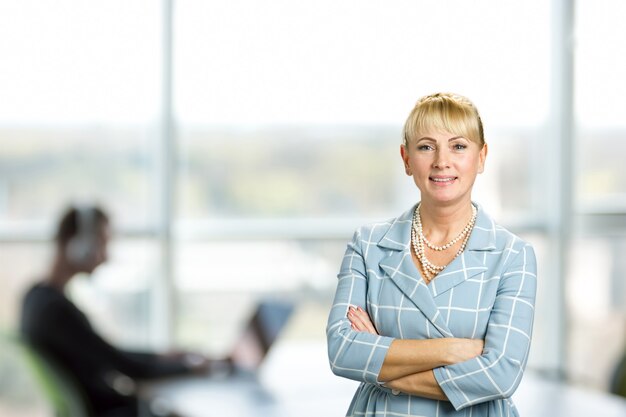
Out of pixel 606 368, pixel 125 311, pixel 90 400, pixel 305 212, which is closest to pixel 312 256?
pixel 305 212

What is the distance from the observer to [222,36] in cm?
527

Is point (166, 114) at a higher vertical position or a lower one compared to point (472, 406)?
higher

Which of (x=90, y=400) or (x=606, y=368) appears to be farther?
(x=606, y=368)

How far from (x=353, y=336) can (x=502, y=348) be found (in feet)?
0.50

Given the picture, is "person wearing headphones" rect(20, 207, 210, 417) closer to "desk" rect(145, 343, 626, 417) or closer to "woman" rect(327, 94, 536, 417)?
"desk" rect(145, 343, 626, 417)

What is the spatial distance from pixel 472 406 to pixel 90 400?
162 inches

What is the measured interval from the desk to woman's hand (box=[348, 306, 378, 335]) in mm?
1594

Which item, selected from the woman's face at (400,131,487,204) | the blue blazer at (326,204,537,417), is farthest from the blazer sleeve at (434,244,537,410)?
the woman's face at (400,131,487,204)

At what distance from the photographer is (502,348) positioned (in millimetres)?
1016

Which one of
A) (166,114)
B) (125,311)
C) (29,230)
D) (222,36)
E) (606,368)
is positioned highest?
(222,36)

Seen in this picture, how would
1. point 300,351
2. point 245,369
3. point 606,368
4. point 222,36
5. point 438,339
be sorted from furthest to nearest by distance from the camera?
point 606,368
point 222,36
point 300,351
point 245,369
point 438,339

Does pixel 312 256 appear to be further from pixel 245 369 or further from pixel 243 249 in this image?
pixel 245 369

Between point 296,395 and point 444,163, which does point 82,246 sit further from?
point 444,163

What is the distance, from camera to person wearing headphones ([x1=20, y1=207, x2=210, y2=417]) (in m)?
4.83
